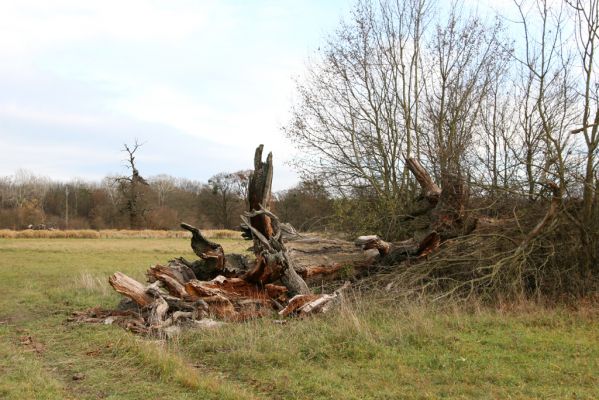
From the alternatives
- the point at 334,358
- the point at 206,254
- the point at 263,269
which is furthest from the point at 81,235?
the point at 334,358

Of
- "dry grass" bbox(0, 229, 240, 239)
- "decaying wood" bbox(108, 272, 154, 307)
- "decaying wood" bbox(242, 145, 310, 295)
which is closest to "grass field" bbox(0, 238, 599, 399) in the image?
"decaying wood" bbox(108, 272, 154, 307)

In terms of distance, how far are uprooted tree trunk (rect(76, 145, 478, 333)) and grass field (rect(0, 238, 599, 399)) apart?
2.66 ft

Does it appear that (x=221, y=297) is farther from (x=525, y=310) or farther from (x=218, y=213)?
(x=218, y=213)

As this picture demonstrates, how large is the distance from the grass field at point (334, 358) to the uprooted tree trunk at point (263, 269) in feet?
2.66

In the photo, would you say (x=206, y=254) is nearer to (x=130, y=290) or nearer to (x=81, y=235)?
(x=130, y=290)

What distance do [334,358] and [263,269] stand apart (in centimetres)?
416

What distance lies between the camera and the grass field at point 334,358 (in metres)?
5.77

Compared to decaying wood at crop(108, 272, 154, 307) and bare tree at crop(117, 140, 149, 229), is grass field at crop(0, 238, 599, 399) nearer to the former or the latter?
decaying wood at crop(108, 272, 154, 307)

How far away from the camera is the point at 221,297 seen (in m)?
10.2

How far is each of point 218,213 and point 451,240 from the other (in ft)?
189

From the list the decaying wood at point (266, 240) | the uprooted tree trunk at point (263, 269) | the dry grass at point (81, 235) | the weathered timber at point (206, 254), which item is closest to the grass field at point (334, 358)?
the uprooted tree trunk at point (263, 269)

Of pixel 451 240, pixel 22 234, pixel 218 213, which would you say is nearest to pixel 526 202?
pixel 451 240

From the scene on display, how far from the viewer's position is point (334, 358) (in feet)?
22.9

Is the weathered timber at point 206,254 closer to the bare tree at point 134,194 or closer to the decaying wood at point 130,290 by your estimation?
the decaying wood at point 130,290
